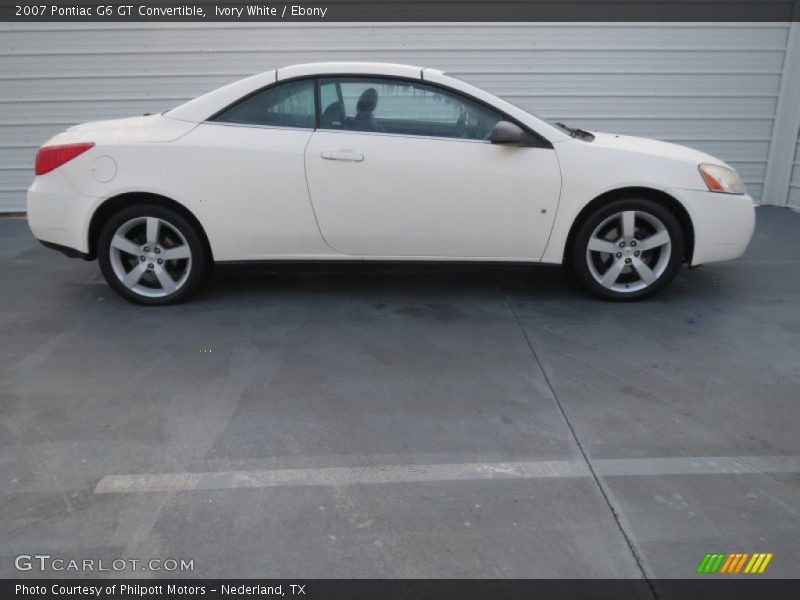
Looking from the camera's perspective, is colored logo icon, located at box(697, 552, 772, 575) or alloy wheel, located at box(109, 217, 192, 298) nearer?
colored logo icon, located at box(697, 552, 772, 575)

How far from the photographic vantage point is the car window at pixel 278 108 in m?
4.42

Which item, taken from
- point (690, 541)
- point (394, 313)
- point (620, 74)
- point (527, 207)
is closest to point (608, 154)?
point (527, 207)

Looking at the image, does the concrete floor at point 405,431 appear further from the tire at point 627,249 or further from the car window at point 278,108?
the car window at point 278,108

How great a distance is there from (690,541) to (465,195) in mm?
2656

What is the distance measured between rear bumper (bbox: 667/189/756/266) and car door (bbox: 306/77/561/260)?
0.96 metres

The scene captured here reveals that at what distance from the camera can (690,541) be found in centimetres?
228

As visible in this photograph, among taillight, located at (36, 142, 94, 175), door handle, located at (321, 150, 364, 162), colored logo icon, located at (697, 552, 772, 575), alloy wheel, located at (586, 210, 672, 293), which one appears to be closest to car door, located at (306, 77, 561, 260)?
door handle, located at (321, 150, 364, 162)

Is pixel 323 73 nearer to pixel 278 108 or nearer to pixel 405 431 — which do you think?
pixel 278 108

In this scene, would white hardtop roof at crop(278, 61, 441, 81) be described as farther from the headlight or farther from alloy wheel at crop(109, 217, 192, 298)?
the headlight

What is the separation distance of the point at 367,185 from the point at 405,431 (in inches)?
76.1

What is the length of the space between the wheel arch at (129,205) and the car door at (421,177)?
0.87 metres

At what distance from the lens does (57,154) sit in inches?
174

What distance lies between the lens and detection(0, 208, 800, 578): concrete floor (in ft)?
7.50
